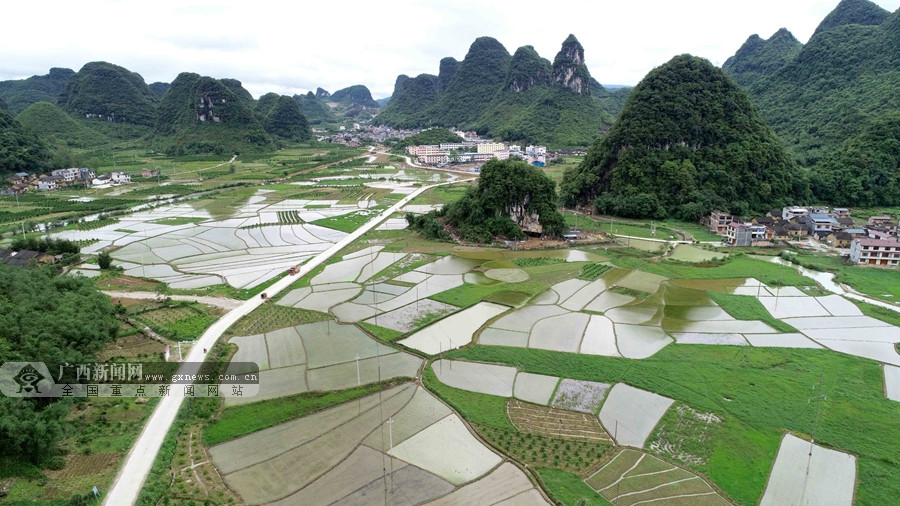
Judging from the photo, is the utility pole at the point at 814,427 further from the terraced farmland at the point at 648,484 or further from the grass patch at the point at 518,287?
the grass patch at the point at 518,287

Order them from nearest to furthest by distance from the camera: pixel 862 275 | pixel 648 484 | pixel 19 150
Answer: pixel 648 484
pixel 862 275
pixel 19 150

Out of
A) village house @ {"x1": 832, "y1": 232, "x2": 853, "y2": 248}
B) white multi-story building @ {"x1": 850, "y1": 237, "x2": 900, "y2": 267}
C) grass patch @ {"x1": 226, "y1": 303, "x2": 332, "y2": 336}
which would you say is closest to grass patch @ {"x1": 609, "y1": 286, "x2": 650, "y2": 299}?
grass patch @ {"x1": 226, "y1": 303, "x2": 332, "y2": 336}

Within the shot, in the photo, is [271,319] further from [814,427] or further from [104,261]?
[814,427]

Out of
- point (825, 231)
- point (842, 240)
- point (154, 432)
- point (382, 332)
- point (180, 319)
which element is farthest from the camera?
point (825, 231)

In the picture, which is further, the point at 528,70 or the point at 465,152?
the point at 528,70

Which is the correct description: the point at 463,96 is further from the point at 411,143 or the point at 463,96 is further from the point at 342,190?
the point at 342,190

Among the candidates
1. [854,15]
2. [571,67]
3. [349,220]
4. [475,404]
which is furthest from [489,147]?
[475,404]

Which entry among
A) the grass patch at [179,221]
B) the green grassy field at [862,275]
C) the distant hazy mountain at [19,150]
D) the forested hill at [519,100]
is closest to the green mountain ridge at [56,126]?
the distant hazy mountain at [19,150]
